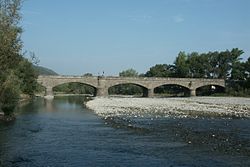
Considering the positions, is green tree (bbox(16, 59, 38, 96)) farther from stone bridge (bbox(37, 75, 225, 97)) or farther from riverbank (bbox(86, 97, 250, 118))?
stone bridge (bbox(37, 75, 225, 97))

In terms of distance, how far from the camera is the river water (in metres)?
17.9

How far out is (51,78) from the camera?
116250mm

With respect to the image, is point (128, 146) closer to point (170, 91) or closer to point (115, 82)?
point (115, 82)

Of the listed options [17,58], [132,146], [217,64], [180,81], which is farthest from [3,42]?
[217,64]

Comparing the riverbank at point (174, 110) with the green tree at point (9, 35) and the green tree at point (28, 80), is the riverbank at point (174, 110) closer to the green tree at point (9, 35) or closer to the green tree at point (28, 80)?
the green tree at point (28, 80)

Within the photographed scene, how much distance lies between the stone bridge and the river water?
86559mm

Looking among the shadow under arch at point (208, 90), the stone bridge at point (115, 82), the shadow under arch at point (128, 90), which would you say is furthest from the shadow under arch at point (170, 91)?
the stone bridge at point (115, 82)

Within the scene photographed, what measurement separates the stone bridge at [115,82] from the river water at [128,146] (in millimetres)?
86559

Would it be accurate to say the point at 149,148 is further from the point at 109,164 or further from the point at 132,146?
the point at 109,164

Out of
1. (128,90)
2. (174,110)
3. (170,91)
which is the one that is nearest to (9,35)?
(174,110)

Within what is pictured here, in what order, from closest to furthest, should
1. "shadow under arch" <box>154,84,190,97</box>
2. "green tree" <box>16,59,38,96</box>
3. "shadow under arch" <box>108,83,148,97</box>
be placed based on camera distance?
1. "green tree" <box>16,59,38,96</box>
2. "shadow under arch" <box>154,84,190,97</box>
3. "shadow under arch" <box>108,83,148,97</box>

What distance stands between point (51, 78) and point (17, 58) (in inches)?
3923

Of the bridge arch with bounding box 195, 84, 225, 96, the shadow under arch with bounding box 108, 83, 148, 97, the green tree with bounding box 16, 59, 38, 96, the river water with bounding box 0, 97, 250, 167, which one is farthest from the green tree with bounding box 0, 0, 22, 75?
the shadow under arch with bounding box 108, 83, 148, 97

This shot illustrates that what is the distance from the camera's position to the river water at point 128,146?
58.7 ft
